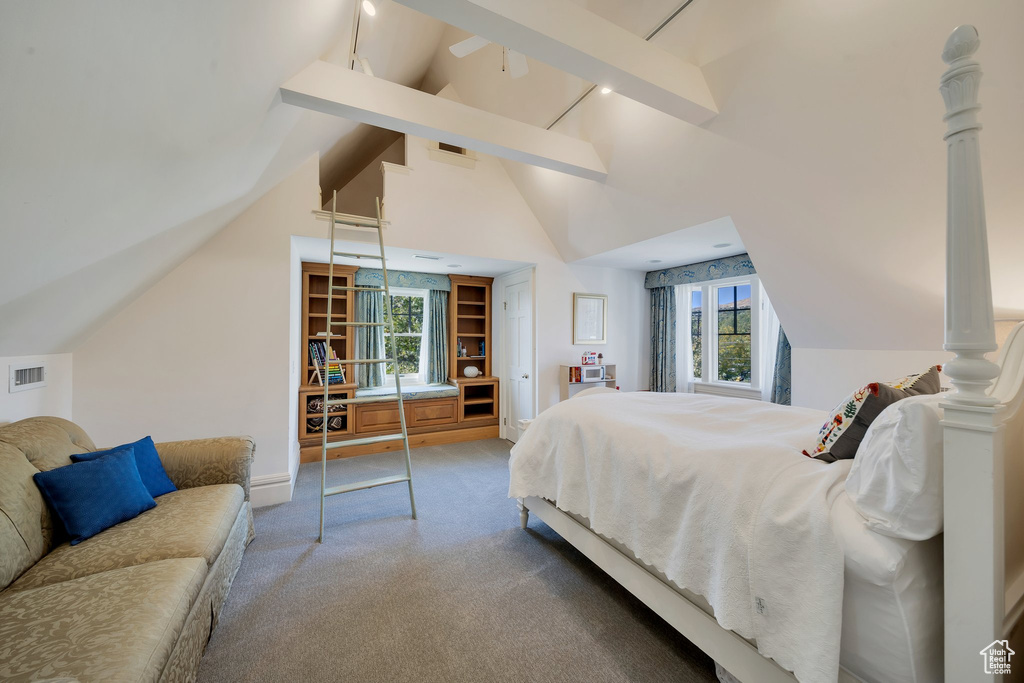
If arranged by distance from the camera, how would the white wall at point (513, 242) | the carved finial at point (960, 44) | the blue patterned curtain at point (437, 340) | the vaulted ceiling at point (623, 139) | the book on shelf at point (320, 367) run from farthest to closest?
the blue patterned curtain at point (437, 340), the book on shelf at point (320, 367), the white wall at point (513, 242), the vaulted ceiling at point (623, 139), the carved finial at point (960, 44)

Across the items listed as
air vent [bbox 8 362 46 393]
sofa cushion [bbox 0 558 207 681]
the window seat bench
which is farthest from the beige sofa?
the window seat bench

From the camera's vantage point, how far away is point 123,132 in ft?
3.98

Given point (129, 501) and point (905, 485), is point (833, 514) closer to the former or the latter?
point (905, 485)

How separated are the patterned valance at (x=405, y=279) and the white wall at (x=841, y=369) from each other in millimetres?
3847

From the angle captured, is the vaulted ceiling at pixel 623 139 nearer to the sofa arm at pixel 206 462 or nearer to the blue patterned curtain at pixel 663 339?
the sofa arm at pixel 206 462

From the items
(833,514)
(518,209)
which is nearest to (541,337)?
(518,209)

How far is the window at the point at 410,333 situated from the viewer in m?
5.11

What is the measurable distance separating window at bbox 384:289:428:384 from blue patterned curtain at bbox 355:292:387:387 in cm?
28

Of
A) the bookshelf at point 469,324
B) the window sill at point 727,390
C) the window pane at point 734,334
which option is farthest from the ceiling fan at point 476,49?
the window sill at point 727,390

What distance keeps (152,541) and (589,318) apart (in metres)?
4.04

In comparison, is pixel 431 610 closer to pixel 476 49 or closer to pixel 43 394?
pixel 43 394

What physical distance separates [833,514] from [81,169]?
239 centimetres

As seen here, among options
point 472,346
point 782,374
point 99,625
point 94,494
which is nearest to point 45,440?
point 94,494

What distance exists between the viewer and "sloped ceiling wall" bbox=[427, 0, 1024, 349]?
64.2 inches
